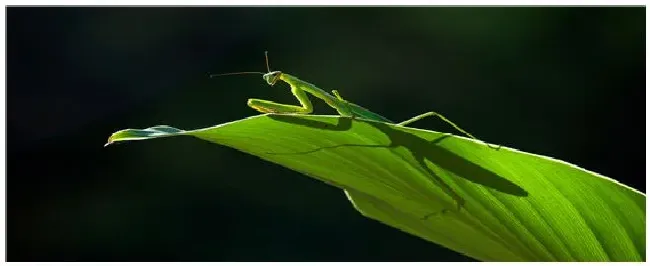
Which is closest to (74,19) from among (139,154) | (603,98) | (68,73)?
(68,73)

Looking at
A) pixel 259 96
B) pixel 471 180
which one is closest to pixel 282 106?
pixel 471 180

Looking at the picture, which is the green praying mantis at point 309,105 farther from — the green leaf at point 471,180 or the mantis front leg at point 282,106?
the green leaf at point 471,180

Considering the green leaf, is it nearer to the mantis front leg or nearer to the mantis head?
the mantis front leg

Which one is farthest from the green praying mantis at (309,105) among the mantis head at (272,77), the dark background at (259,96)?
the dark background at (259,96)

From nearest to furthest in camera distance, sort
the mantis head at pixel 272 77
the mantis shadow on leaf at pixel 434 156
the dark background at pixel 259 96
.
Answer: the mantis shadow on leaf at pixel 434 156, the mantis head at pixel 272 77, the dark background at pixel 259 96

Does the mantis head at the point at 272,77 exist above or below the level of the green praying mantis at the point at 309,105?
above

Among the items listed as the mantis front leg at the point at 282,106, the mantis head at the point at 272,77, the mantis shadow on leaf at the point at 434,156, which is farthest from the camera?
the mantis head at the point at 272,77

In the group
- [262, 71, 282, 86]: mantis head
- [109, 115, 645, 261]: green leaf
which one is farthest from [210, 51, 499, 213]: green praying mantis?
[109, 115, 645, 261]: green leaf
